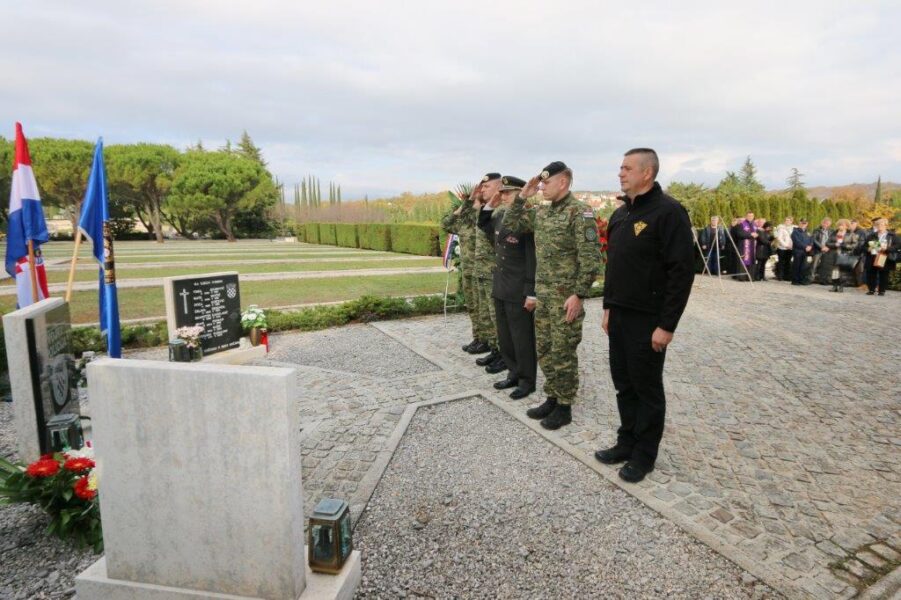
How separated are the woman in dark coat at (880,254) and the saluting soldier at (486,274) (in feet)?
35.8

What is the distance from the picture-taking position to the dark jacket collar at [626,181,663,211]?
3.35 metres

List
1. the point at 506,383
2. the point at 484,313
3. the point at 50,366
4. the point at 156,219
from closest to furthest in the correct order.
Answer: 1. the point at 50,366
2. the point at 506,383
3. the point at 484,313
4. the point at 156,219

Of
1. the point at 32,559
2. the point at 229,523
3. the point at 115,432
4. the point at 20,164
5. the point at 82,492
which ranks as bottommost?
the point at 32,559

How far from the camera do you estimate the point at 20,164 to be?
4.91 meters

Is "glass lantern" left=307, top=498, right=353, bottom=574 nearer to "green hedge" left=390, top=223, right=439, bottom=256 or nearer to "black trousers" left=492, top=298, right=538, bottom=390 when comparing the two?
"black trousers" left=492, top=298, right=538, bottom=390

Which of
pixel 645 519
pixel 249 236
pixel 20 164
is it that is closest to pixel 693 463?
pixel 645 519

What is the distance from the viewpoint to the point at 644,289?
3332 millimetres

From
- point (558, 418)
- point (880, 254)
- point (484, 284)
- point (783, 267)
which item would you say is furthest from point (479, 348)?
point (783, 267)

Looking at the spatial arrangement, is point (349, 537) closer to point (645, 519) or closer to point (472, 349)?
point (645, 519)

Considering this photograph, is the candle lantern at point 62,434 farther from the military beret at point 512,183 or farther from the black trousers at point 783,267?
the black trousers at point 783,267

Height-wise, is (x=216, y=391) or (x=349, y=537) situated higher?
(x=216, y=391)

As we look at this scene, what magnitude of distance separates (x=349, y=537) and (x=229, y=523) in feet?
1.92

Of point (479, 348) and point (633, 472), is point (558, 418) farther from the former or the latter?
point (479, 348)

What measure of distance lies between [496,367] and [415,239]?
22.4 metres
